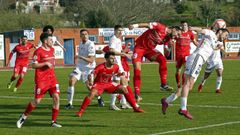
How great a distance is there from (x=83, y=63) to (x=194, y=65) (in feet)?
17.1

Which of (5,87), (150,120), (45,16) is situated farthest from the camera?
(45,16)

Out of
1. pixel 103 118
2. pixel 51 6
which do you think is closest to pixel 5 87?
pixel 103 118

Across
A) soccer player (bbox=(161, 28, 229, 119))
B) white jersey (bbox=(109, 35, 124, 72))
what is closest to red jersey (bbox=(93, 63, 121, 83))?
white jersey (bbox=(109, 35, 124, 72))

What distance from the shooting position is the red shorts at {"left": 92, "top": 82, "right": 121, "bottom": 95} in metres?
17.0

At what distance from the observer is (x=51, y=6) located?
137m

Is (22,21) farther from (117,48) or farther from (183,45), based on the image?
(117,48)

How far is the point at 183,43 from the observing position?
84.5 feet

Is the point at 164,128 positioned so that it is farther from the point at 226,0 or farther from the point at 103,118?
the point at 226,0

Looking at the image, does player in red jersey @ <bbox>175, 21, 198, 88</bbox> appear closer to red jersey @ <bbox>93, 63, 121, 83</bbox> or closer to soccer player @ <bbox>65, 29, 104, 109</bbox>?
soccer player @ <bbox>65, 29, 104, 109</bbox>

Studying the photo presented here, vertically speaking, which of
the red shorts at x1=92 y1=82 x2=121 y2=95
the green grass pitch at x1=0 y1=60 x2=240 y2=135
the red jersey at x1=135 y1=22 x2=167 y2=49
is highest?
the red jersey at x1=135 y1=22 x2=167 y2=49

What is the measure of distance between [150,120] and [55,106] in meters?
2.47

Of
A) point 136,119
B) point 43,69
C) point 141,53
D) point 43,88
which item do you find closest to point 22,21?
point 141,53

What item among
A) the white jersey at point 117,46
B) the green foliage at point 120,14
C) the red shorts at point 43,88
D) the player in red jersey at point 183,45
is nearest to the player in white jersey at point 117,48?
the white jersey at point 117,46

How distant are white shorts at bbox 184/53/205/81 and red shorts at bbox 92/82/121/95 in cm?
222
